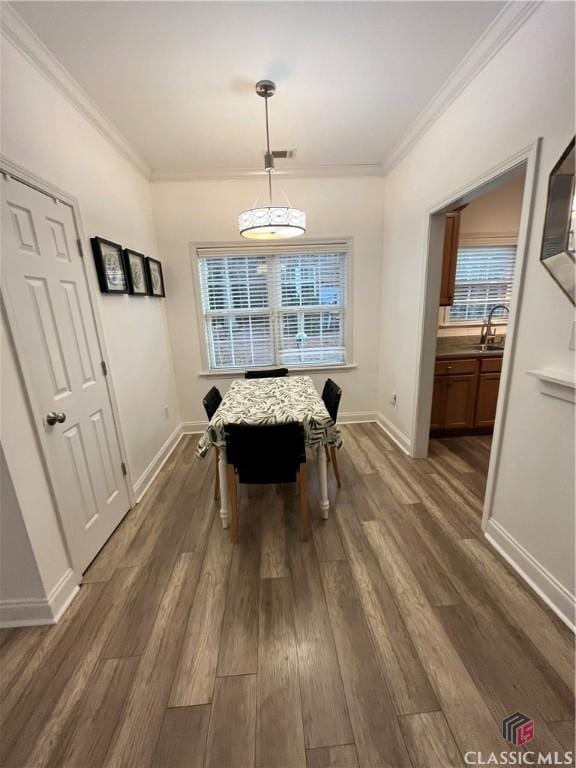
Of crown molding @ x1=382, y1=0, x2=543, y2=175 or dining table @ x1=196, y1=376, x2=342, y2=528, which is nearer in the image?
crown molding @ x1=382, y1=0, x2=543, y2=175

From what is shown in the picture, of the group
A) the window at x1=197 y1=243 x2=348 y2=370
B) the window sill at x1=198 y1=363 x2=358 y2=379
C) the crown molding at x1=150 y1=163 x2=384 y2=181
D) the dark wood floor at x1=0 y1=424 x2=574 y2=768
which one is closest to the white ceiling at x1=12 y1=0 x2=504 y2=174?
the crown molding at x1=150 y1=163 x2=384 y2=181

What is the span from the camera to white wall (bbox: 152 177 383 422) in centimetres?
311

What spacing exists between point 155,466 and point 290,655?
2.02m

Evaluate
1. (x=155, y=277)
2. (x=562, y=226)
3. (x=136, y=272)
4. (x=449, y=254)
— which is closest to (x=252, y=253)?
(x=155, y=277)

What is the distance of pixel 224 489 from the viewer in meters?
2.02

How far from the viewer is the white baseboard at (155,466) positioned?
247 cm

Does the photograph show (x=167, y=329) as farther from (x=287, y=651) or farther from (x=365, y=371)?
(x=287, y=651)

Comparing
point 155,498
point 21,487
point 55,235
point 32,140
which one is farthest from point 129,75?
point 155,498

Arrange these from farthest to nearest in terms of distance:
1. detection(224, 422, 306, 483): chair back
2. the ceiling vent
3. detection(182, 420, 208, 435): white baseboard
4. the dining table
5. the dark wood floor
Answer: detection(182, 420, 208, 435): white baseboard → the ceiling vent → the dining table → detection(224, 422, 306, 483): chair back → the dark wood floor

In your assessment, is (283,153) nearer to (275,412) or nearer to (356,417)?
(275,412)

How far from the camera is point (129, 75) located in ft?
5.81

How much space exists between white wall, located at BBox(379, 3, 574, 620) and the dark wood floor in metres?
0.38

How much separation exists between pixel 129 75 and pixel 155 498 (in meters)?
2.85

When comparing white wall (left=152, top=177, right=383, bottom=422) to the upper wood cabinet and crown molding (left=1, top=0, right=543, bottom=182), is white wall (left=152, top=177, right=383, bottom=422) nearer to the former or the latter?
crown molding (left=1, top=0, right=543, bottom=182)
